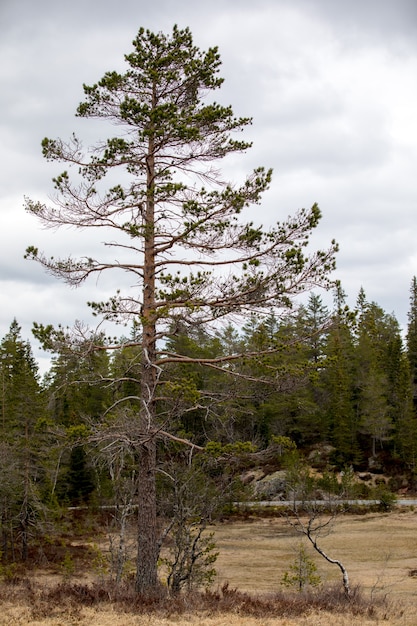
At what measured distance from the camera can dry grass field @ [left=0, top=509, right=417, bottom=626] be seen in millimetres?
8539

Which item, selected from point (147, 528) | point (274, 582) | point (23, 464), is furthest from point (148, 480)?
point (23, 464)

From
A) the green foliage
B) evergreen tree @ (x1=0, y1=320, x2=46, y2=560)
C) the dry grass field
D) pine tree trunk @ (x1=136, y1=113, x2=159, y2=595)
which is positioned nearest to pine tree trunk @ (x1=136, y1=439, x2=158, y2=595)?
pine tree trunk @ (x1=136, y1=113, x2=159, y2=595)

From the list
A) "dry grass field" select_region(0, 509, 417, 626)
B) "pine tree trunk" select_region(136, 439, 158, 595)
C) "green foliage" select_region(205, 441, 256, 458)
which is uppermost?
"green foliage" select_region(205, 441, 256, 458)

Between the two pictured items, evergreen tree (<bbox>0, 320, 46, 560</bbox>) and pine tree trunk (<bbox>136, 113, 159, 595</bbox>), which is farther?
evergreen tree (<bbox>0, 320, 46, 560</bbox>)

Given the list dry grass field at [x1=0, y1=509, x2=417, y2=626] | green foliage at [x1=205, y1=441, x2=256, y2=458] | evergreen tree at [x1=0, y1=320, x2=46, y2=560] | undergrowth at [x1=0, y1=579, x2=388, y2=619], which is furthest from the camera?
evergreen tree at [x1=0, y1=320, x2=46, y2=560]

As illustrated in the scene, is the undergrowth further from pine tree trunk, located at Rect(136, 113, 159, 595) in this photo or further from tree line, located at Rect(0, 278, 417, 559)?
tree line, located at Rect(0, 278, 417, 559)

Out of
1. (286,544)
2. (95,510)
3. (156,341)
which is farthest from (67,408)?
(156,341)

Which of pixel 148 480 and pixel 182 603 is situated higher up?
pixel 148 480

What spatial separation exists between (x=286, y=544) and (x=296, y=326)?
961 inches

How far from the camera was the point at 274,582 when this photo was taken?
21969 mm

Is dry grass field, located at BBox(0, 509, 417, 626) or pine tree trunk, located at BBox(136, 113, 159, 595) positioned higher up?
pine tree trunk, located at BBox(136, 113, 159, 595)

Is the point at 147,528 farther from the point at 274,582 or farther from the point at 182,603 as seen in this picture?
the point at 274,582

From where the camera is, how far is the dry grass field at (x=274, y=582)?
8.54 meters

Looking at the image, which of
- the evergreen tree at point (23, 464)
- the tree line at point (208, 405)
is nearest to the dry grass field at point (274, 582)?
the tree line at point (208, 405)
